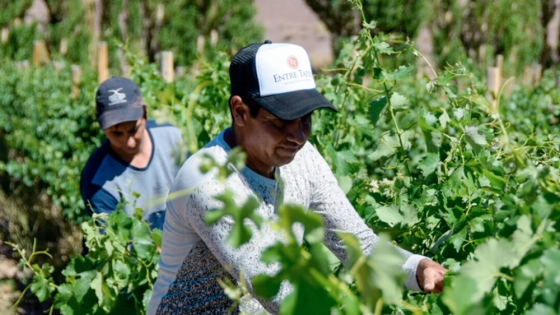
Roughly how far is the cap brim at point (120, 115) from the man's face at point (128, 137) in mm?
30

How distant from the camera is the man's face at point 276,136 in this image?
225cm

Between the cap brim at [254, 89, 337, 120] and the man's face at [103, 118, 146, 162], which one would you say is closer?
the cap brim at [254, 89, 337, 120]

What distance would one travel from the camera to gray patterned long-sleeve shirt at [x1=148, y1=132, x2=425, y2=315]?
218 cm

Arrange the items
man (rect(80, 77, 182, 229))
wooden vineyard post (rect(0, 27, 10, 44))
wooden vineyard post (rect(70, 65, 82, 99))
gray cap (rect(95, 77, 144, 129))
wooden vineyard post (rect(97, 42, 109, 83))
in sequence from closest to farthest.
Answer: man (rect(80, 77, 182, 229)) < gray cap (rect(95, 77, 144, 129)) < wooden vineyard post (rect(70, 65, 82, 99)) < wooden vineyard post (rect(97, 42, 109, 83)) < wooden vineyard post (rect(0, 27, 10, 44))

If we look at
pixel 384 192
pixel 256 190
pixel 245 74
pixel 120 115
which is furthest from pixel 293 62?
pixel 120 115

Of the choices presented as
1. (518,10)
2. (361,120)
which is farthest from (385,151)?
(518,10)

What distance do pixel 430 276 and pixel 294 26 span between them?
34.6 m

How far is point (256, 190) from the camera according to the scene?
7.73ft

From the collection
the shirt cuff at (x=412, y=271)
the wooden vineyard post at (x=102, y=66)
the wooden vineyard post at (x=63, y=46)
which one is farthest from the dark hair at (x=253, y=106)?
the wooden vineyard post at (x=63, y=46)

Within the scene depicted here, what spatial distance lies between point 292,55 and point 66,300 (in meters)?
1.77

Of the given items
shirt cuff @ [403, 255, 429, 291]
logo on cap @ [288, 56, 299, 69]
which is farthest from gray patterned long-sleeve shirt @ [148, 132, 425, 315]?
logo on cap @ [288, 56, 299, 69]

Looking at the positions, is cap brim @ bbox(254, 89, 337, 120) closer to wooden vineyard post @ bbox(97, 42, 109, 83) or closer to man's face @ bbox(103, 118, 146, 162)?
man's face @ bbox(103, 118, 146, 162)

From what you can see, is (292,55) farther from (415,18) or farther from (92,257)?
(415,18)

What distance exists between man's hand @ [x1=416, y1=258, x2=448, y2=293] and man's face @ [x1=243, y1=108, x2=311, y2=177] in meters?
0.42
